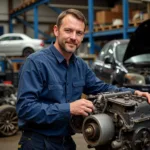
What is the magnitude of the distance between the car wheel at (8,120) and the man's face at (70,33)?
3.76 m

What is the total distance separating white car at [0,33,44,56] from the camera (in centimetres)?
1436

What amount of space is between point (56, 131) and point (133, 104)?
1.92 feet

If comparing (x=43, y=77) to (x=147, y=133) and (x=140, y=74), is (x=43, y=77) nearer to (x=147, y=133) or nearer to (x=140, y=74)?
(x=147, y=133)

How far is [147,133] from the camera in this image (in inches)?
75.5

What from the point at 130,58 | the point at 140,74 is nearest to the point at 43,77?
the point at 140,74

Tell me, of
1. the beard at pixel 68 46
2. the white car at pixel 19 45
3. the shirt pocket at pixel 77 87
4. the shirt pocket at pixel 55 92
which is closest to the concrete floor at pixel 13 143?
the shirt pocket at pixel 77 87

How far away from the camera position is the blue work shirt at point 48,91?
1.91 metres

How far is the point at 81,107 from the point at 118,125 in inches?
9.8

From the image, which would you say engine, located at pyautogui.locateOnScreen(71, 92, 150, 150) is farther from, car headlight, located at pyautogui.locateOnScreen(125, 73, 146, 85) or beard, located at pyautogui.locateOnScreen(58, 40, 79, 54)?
car headlight, located at pyautogui.locateOnScreen(125, 73, 146, 85)

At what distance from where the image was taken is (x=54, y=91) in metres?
2.08

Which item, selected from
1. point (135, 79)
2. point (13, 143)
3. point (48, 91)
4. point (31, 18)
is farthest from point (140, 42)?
point (31, 18)

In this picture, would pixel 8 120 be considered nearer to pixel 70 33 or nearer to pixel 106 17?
pixel 70 33

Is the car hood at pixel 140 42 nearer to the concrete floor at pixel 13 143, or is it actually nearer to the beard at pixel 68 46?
the concrete floor at pixel 13 143

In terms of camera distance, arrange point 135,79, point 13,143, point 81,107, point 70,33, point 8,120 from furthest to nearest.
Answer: point 8,120, point 135,79, point 13,143, point 70,33, point 81,107
